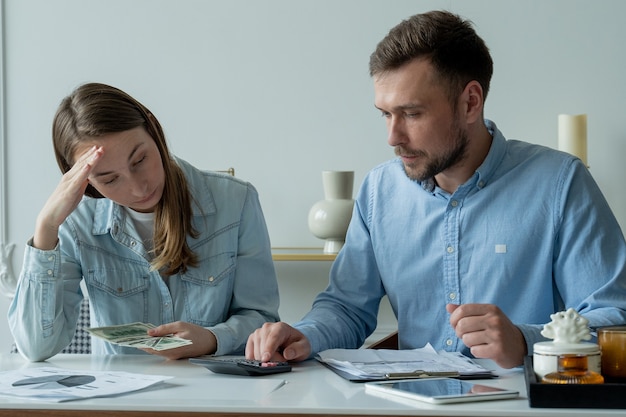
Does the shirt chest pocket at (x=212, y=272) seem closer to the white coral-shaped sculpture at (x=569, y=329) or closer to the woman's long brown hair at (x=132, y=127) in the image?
the woman's long brown hair at (x=132, y=127)

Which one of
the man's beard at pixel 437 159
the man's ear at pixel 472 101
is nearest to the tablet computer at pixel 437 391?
the man's beard at pixel 437 159

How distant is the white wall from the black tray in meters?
2.16

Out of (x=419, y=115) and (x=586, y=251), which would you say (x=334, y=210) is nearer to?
(x=419, y=115)

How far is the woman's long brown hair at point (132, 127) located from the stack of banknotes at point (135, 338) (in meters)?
0.24

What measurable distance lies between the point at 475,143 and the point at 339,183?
129 centimetres

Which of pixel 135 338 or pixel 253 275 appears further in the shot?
pixel 253 275

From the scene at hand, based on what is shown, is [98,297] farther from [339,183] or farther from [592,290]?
[339,183]

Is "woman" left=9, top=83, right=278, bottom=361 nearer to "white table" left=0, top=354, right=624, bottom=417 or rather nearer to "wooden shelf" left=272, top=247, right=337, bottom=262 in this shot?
"white table" left=0, top=354, right=624, bottom=417

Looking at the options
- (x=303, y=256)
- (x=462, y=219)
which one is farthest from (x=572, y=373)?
(x=303, y=256)

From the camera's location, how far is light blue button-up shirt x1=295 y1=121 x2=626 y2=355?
1743 millimetres

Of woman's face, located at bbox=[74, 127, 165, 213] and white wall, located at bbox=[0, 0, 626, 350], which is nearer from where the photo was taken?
woman's face, located at bbox=[74, 127, 165, 213]

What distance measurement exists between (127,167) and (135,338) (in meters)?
0.39

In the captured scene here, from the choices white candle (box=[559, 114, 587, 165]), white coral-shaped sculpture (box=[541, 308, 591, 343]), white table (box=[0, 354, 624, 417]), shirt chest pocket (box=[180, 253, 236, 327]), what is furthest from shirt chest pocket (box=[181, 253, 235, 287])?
white candle (box=[559, 114, 587, 165])

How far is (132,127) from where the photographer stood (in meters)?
1.90
